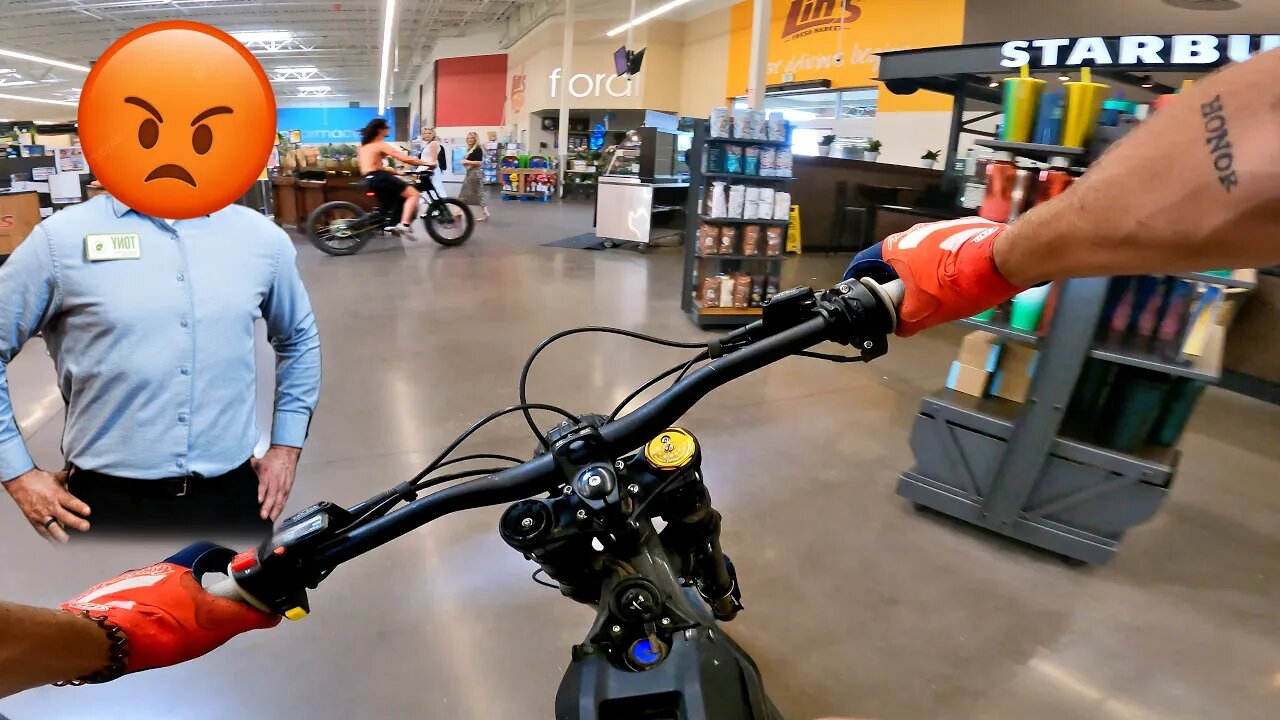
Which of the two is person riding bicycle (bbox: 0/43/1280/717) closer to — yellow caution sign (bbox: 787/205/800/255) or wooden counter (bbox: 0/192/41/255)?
wooden counter (bbox: 0/192/41/255)

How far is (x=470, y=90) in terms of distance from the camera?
2362cm

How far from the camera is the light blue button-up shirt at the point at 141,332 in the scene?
112cm

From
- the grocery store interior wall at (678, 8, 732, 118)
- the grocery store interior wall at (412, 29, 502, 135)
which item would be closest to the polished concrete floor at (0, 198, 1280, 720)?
the grocery store interior wall at (678, 8, 732, 118)

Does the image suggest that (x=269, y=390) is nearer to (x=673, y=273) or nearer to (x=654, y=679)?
(x=654, y=679)

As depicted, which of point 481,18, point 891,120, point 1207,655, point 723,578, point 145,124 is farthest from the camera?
point 481,18

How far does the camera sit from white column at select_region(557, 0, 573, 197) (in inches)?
666

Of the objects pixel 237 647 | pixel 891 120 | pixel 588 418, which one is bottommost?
pixel 237 647

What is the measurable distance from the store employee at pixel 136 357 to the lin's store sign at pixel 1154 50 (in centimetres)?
482

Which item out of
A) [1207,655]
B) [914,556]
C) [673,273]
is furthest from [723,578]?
[673,273]

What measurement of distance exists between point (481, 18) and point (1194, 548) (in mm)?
23040

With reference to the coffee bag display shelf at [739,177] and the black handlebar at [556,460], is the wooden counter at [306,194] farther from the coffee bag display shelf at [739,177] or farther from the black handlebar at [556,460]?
the black handlebar at [556,460]

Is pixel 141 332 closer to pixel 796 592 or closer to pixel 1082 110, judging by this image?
pixel 796 592

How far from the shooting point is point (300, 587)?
76 cm

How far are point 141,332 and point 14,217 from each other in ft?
20.1
